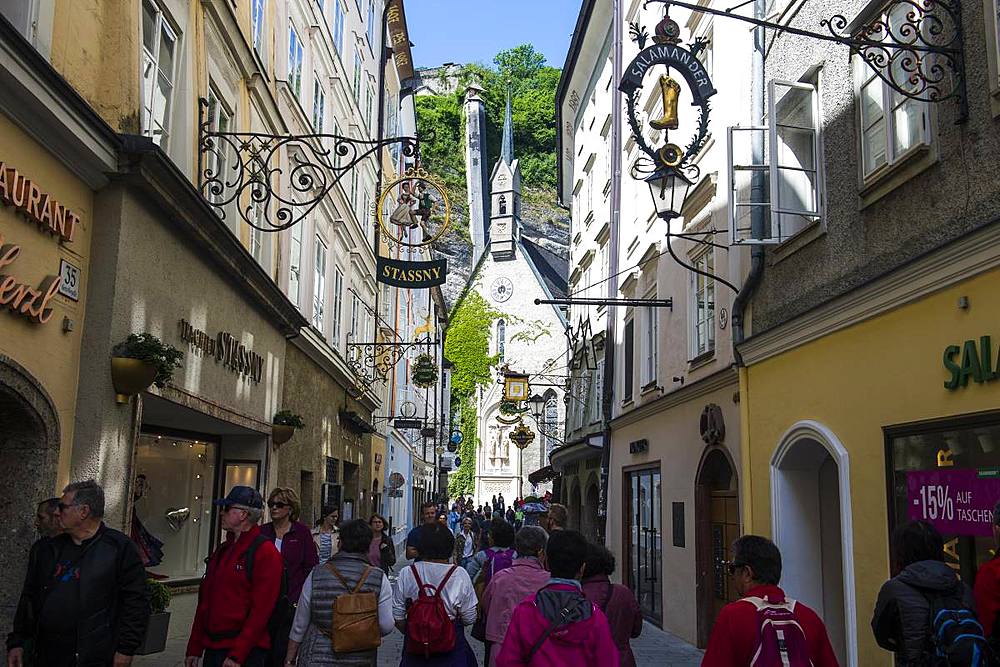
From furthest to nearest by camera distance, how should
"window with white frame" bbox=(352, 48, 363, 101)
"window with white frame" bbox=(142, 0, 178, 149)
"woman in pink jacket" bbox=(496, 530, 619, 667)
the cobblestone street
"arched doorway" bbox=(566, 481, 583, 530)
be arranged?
"arched doorway" bbox=(566, 481, 583, 530) < "window with white frame" bbox=(352, 48, 363, 101) < the cobblestone street < "window with white frame" bbox=(142, 0, 178, 149) < "woman in pink jacket" bbox=(496, 530, 619, 667)

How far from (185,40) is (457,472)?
195 ft

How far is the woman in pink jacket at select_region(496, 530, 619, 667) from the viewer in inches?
166

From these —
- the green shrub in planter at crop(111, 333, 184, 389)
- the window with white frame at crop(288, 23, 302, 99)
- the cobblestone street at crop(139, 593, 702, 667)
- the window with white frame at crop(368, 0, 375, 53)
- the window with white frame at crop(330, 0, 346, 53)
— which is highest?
the window with white frame at crop(368, 0, 375, 53)

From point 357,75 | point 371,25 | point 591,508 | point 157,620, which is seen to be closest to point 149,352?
point 157,620

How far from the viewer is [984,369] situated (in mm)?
6277

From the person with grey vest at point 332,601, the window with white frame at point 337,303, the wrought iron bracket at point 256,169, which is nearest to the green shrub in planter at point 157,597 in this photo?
the person with grey vest at point 332,601

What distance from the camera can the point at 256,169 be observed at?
515 inches

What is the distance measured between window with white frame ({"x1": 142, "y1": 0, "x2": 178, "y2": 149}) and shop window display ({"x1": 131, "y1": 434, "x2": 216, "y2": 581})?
13.0 ft

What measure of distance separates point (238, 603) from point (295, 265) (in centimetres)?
1120

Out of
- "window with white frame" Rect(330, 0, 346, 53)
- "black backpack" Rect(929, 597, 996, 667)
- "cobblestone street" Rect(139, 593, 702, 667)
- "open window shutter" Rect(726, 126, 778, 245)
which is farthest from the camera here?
"window with white frame" Rect(330, 0, 346, 53)

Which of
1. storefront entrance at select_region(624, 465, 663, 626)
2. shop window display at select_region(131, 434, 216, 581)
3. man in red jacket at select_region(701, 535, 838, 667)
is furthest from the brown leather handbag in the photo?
storefront entrance at select_region(624, 465, 663, 626)

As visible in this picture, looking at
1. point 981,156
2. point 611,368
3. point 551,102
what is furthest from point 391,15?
point 551,102

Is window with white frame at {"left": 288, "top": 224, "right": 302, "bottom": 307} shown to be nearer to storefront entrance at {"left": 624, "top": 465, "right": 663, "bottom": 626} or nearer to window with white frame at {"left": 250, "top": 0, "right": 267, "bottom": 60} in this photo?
window with white frame at {"left": 250, "top": 0, "right": 267, "bottom": 60}

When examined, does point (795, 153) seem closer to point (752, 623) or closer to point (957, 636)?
point (957, 636)
